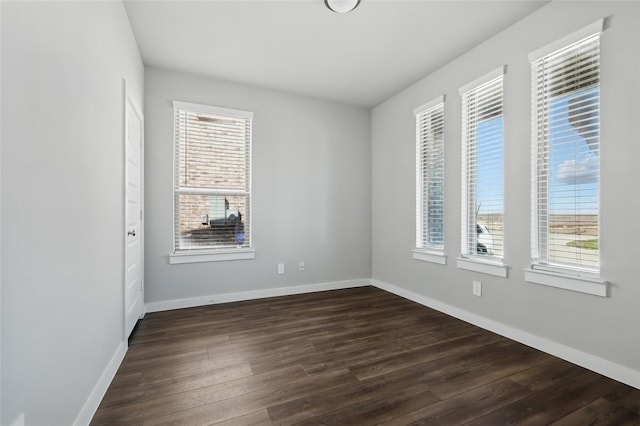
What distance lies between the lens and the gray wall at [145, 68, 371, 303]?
10.8ft

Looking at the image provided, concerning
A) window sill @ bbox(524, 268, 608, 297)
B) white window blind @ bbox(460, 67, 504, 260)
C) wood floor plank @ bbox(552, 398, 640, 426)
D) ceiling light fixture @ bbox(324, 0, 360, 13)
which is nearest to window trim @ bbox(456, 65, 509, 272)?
white window blind @ bbox(460, 67, 504, 260)

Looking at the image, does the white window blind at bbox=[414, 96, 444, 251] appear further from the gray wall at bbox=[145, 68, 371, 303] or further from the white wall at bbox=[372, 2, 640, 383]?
the gray wall at bbox=[145, 68, 371, 303]

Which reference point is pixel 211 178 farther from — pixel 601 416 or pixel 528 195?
pixel 601 416

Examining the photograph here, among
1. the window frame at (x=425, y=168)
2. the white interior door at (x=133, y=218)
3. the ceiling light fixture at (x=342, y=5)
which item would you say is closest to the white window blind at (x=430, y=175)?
the window frame at (x=425, y=168)

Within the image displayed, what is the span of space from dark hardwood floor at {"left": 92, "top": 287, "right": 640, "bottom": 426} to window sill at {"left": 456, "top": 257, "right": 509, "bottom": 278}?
0.55m

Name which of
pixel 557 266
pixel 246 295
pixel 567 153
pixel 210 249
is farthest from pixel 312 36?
pixel 246 295

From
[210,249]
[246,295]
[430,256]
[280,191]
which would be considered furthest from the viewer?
[280,191]

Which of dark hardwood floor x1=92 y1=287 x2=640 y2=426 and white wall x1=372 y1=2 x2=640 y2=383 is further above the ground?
white wall x1=372 y1=2 x2=640 y2=383

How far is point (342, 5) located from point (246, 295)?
321 centimetres

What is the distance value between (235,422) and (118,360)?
3.75ft

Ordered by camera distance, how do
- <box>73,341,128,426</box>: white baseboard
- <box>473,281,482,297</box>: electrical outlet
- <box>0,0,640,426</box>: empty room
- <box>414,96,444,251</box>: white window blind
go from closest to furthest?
<box>0,0,640,426</box>: empty room → <box>73,341,128,426</box>: white baseboard → <box>473,281,482,297</box>: electrical outlet → <box>414,96,444,251</box>: white window blind

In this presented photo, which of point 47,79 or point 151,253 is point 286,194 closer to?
point 151,253

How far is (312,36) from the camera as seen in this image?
2713mm

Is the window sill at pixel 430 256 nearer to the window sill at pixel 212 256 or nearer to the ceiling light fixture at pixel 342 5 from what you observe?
the window sill at pixel 212 256
